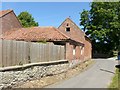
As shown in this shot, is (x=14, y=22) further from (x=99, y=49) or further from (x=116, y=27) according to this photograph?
(x=99, y=49)

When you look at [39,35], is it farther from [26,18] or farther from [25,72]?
[26,18]

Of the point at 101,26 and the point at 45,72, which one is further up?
the point at 101,26

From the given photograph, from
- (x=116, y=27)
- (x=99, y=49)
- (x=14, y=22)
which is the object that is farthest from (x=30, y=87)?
(x=99, y=49)

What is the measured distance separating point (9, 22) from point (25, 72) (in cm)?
2189

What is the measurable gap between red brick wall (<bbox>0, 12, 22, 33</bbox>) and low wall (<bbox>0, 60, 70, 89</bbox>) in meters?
14.0

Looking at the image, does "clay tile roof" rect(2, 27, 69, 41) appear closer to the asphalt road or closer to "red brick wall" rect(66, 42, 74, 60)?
"red brick wall" rect(66, 42, 74, 60)

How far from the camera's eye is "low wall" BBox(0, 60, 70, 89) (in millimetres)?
13134

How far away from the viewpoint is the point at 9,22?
36375 mm

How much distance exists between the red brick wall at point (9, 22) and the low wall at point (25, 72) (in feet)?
45.9

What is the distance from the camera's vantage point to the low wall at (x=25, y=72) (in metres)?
13.1

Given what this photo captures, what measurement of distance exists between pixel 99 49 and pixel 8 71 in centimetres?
5160

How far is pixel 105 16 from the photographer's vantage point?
59.2m

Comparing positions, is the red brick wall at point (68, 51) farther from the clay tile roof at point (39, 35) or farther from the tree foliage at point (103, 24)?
the tree foliage at point (103, 24)

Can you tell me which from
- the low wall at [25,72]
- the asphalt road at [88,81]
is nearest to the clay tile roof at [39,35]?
the low wall at [25,72]
